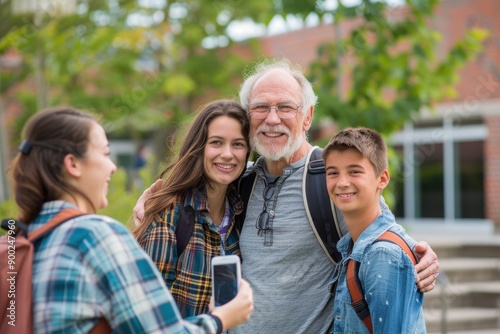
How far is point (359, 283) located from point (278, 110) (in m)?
1.10

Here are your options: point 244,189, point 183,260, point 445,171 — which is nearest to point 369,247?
point 183,260

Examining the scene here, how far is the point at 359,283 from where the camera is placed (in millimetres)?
2941

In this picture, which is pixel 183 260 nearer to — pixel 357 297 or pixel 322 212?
pixel 322 212

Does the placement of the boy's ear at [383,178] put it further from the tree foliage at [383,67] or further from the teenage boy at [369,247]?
the tree foliage at [383,67]

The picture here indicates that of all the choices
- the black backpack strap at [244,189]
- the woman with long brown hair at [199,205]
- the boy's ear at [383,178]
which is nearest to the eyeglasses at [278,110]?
the woman with long brown hair at [199,205]

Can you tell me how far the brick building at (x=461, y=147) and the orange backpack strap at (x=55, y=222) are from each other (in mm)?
12262

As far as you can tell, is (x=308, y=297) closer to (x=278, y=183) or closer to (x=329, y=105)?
(x=278, y=183)

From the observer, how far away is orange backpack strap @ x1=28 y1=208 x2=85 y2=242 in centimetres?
224

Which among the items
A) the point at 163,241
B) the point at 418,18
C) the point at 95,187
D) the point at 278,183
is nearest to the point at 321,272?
the point at 278,183

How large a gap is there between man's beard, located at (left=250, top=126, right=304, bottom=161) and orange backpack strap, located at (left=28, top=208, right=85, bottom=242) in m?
1.48

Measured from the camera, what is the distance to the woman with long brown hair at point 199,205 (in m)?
3.34

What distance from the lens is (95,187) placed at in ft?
7.86

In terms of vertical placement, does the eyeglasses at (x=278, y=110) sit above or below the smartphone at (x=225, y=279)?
above

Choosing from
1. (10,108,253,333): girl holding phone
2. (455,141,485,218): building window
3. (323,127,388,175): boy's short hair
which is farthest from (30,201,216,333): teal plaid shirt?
(455,141,485,218): building window
